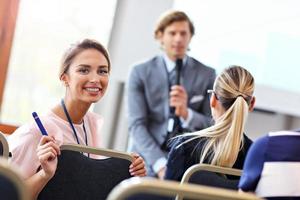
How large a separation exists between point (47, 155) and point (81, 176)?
204 millimetres

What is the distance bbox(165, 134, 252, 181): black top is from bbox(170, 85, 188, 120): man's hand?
95 centimetres

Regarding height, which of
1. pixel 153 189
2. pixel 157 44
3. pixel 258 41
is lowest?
pixel 153 189

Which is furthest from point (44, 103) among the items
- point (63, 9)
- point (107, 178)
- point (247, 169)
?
point (247, 169)

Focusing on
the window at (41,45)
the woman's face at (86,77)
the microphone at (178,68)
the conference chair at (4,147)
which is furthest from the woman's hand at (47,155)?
the window at (41,45)

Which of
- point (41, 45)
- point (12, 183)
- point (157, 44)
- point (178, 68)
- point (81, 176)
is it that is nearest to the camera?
point (12, 183)

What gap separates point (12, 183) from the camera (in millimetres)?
1224

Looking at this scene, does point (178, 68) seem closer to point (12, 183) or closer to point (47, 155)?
point (47, 155)

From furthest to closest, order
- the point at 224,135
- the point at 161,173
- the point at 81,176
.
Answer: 1. the point at 161,173
2. the point at 224,135
3. the point at 81,176

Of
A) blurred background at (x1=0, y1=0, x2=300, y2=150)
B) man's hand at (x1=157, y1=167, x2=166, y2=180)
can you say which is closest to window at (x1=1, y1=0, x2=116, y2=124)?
blurred background at (x1=0, y1=0, x2=300, y2=150)

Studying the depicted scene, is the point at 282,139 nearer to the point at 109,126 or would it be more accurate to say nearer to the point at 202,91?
the point at 202,91

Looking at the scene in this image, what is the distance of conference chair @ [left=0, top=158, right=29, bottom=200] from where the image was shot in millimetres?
1208

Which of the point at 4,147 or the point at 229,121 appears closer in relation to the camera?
the point at 4,147

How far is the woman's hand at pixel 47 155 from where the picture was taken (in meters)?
1.82

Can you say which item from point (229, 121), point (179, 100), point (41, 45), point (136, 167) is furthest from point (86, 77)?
point (41, 45)
